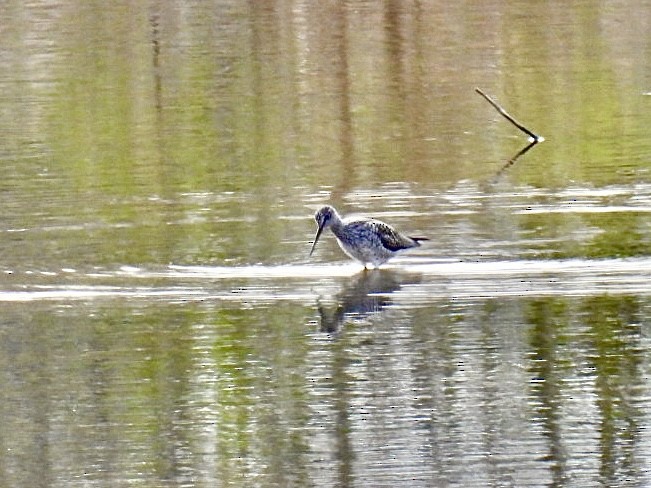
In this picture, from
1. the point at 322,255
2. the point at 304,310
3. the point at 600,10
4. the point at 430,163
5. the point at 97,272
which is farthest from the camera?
the point at 600,10

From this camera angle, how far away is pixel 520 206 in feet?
44.3

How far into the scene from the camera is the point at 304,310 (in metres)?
10.5

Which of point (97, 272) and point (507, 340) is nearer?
point (507, 340)

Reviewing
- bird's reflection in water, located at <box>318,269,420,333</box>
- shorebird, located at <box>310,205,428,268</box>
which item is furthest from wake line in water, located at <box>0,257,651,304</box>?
shorebird, located at <box>310,205,428,268</box>

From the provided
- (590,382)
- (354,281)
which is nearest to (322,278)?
(354,281)

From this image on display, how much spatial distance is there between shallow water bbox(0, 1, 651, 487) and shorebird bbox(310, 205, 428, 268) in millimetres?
203

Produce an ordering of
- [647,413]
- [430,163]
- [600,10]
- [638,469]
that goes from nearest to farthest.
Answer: [638,469] → [647,413] → [430,163] → [600,10]

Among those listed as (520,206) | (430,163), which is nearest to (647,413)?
(520,206)

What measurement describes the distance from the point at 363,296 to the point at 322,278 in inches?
22.0

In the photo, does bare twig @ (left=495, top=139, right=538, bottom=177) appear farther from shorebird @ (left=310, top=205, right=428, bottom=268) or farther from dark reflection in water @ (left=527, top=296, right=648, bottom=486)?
dark reflection in water @ (left=527, top=296, right=648, bottom=486)

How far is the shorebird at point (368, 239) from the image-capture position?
1168 centimetres

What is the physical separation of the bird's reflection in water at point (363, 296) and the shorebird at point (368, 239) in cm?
13

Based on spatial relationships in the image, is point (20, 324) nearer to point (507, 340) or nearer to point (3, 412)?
point (3, 412)

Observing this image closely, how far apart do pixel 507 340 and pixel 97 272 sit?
3.13m
